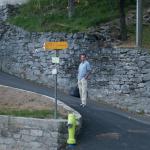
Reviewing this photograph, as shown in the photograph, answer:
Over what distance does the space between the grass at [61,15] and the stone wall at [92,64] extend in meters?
0.50

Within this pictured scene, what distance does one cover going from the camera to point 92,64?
22594mm

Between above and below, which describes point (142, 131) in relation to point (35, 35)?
below

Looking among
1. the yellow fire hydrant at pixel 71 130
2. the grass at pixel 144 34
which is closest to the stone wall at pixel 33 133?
the yellow fire hydrant at pixel 71 130

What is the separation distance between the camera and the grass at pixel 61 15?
81.8 feet

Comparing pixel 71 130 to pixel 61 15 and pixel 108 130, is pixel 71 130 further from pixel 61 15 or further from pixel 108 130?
pixel 61 15

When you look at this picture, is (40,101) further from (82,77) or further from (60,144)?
(60,144)

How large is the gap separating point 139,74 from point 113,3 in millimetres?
6200

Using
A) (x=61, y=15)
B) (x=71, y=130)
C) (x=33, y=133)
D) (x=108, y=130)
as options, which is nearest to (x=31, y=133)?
(x=33, y=133)

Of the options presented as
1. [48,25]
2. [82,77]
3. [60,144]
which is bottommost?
[60,144]

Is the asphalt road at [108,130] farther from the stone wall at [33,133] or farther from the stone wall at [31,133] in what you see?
the stone wall at [31,133]

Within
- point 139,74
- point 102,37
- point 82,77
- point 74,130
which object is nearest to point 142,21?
point 102,37

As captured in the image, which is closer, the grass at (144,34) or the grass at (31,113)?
the grass at (31,113)

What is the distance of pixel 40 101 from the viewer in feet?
63.7

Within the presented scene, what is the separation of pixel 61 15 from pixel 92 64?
528 centimetres
